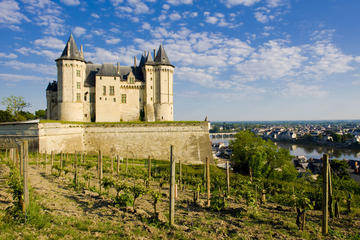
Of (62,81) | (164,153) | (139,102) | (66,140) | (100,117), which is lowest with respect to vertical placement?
(164,153)

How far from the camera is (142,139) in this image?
3725 centimetres

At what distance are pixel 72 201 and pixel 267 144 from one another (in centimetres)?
3001

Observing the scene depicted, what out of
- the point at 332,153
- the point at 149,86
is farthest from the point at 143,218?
the point at 332,153

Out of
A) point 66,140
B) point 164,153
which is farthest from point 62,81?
point 164,153

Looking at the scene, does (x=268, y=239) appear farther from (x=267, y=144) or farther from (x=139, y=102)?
(x=139, y=102)

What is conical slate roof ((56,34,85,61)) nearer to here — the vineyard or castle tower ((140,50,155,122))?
castle tower ((140,50,155,122))

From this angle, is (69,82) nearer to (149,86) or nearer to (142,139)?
(149,86)

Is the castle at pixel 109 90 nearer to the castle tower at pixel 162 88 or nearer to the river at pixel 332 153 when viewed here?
the castle tower at pixel 162 88

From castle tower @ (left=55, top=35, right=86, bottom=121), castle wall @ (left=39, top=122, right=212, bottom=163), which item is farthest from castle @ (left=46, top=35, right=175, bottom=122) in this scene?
castle wall @ (left=39, top=122, right=212, bottom=163)

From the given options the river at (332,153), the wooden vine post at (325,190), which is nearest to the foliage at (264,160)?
the wooden vine post at (325,190)

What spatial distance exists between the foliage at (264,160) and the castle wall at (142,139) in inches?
239

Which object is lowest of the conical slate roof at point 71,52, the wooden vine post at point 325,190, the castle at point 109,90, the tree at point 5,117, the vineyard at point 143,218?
the vineyard at point 143,218

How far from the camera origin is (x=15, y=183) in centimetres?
890

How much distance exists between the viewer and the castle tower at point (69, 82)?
3916 cm
